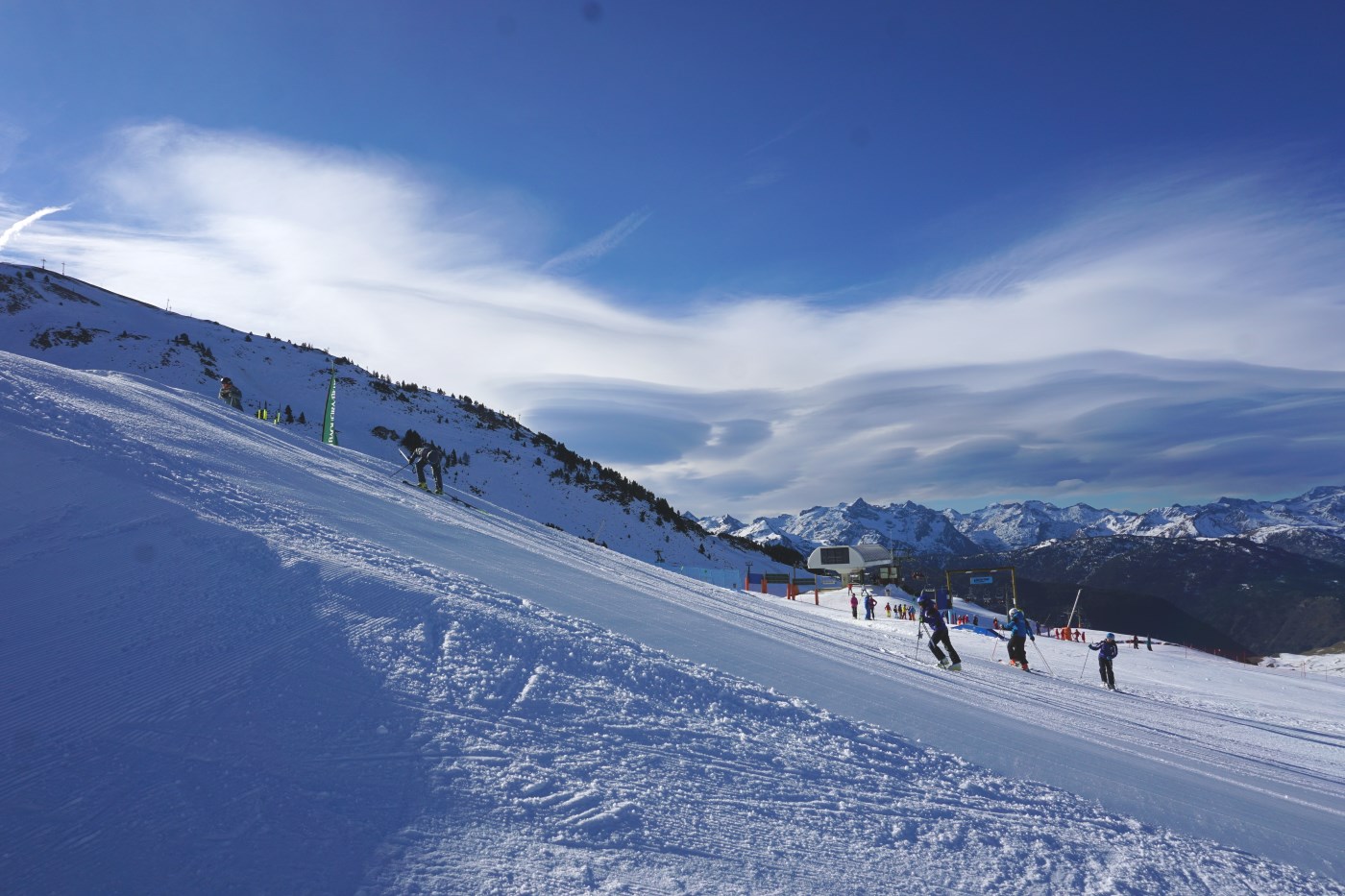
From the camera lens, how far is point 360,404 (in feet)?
178

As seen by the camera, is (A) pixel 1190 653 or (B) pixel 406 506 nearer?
(B) pixel 406 506

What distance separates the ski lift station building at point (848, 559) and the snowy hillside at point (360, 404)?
4045mm

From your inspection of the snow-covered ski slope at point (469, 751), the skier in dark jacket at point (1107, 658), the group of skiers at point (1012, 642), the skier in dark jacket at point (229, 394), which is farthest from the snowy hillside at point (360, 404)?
the snow-covered ski slope at point (469, 751)

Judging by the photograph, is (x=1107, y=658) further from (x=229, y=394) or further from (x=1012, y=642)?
(x=229, y=394)

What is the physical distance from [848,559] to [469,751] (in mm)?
64278

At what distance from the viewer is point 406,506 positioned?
558 inches

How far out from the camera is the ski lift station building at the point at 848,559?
214 ft

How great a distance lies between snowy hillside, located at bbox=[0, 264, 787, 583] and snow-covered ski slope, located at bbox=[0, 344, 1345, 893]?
35155 millimetres

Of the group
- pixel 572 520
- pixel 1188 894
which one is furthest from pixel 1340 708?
pixel 572 520

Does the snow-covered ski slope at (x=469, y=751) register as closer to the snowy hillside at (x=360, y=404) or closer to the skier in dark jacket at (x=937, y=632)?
the skier in dark jacket at (x=937, y=632)

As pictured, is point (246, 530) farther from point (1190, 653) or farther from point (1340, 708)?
point (1190, 653)

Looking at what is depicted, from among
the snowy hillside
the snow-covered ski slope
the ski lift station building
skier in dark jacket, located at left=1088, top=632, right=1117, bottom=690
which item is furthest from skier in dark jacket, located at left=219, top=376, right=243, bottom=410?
the ski lift station building

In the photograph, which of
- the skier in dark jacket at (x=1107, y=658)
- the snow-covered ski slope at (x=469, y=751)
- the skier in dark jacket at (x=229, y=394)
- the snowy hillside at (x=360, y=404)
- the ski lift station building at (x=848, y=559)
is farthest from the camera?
the ski lift station building at (x=848, y=559)

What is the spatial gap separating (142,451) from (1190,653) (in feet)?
132
